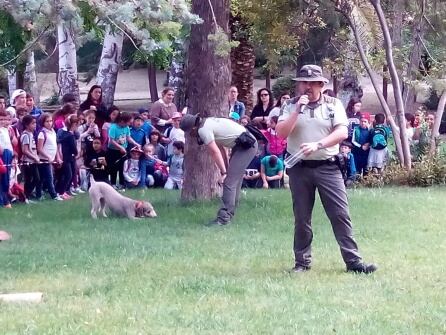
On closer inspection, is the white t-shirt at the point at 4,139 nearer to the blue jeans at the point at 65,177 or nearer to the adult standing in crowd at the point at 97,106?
the blue jeans at the point at 65,177

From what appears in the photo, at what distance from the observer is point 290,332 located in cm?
627

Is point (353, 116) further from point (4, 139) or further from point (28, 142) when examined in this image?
point (4, 139)

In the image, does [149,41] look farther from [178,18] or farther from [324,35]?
[324,35]

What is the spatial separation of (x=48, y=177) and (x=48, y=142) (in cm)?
63

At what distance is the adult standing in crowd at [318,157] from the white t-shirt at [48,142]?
744 cm

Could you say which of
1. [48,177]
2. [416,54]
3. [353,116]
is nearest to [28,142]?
[48,177]

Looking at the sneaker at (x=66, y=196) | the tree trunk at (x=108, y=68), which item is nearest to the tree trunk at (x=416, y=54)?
the sneaker at (x=66, y=196)

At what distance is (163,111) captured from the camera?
60.1 feet

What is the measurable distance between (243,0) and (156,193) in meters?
3.99

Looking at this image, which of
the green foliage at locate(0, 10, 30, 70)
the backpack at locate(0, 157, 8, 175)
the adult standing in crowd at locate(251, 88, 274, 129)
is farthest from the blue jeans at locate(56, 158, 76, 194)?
the adult standing in crowd at locate(251, 88, 274, 129)

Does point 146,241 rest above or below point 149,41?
below

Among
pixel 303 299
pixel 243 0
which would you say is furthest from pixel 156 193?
pixel 303 299

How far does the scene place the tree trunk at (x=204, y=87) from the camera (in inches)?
548

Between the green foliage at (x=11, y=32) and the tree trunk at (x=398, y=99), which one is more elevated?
the green foliage at (x=11, y=32)
